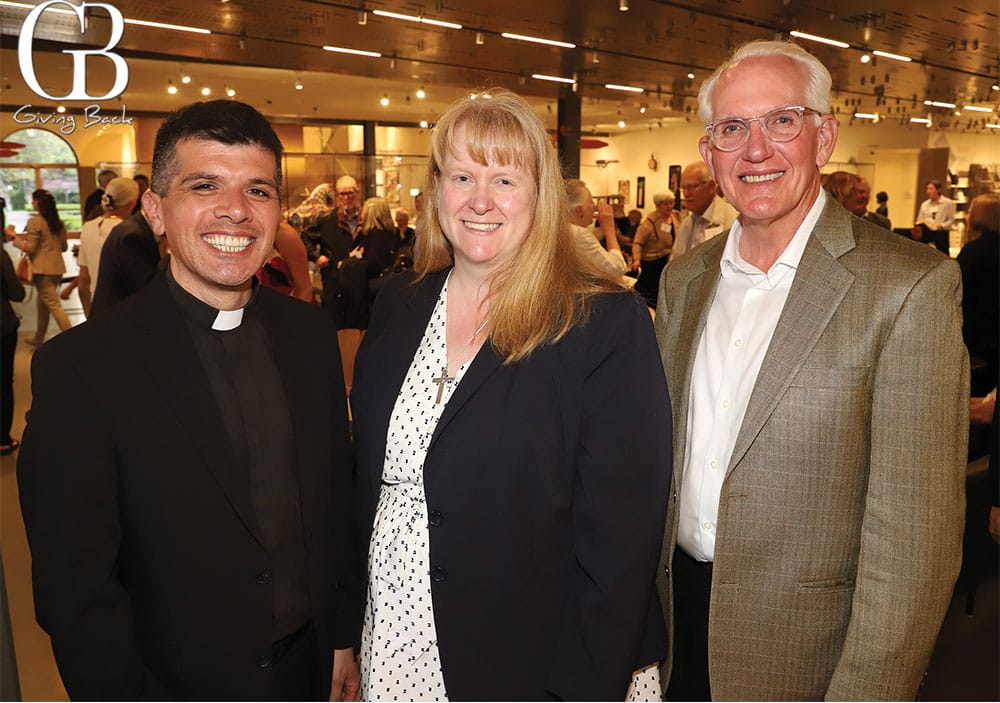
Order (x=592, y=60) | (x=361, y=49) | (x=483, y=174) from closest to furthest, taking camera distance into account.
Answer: (x=483, y=174), (x=361, y=49), (x=592, y=60)

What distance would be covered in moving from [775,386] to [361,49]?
8054 mm

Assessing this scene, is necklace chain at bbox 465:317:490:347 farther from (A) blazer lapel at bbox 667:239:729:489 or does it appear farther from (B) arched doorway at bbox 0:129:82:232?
(B) arched doorway at bbox 0:129:82:232

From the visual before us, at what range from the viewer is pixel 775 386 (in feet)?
5.27

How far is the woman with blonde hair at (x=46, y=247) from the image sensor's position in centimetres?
502

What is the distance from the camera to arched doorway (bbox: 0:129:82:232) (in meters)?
3.84

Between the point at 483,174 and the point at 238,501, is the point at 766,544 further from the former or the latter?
the point at 238,501

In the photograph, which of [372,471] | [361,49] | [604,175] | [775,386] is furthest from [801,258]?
[604,175]

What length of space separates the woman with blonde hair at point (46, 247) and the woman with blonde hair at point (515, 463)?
4.10m

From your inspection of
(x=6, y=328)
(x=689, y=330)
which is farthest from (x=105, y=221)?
(x=689, y=330)

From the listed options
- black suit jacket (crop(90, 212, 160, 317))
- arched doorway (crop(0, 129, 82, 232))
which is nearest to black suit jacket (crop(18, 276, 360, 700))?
arched doorway (crop(0, 129, 82, 232))

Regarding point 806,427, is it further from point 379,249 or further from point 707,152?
point 379,249

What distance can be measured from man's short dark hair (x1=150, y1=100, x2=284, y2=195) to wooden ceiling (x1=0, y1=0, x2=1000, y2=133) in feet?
6.63

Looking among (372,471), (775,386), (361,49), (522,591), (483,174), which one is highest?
(361,49)

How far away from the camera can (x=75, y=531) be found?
56.4 inches
